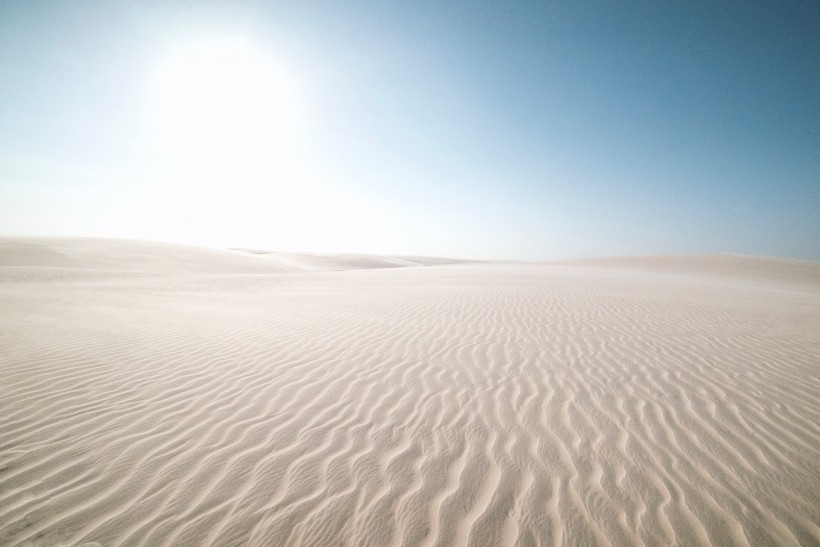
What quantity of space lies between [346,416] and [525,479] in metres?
1.97

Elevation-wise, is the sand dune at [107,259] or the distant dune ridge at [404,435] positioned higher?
the sand dune at [107,259]

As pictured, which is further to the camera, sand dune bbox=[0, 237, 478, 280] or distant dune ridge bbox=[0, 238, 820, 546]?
sand dune bbox=[0, 237, 478, 280]

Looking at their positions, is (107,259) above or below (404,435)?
above

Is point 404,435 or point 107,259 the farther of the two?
point 107,259

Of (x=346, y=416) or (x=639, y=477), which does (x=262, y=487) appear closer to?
(x=346, y=416)

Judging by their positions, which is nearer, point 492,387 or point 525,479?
point 525,479

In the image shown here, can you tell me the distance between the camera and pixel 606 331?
7375 millimetres

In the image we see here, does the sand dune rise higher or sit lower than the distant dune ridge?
higher

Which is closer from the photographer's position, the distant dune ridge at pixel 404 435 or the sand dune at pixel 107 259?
the distant dune ridge at pixel 404 435

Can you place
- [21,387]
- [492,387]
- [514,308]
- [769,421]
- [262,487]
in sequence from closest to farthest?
1. [262,487]
2. [769,421]
3. [21,387]
4. [492,387]
5. [514,308]

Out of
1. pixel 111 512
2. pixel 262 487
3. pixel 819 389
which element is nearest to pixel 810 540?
pixel 819 389

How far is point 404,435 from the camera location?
3.33m

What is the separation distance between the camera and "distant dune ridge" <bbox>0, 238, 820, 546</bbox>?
2.32 meters

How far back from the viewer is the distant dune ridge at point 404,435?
2320mm
